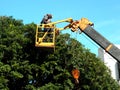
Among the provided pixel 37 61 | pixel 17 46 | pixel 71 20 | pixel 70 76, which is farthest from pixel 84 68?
pixel 71 20

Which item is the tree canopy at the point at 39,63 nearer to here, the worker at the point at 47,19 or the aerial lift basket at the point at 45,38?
the aerial lift basket at the point at 45,38

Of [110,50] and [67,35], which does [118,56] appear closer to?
[110,50]

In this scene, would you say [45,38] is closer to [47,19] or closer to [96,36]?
[47,19]

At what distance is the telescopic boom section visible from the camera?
60.6 ft

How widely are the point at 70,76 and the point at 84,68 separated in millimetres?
1532

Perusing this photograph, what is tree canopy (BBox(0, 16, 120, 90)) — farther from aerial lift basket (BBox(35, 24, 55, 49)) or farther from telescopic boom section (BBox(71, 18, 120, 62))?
telescopic boom section (BBox(71, 18, 120, 62))

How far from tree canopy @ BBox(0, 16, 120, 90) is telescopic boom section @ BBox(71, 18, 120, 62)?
6.90 metres

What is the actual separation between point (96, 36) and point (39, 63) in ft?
26.9

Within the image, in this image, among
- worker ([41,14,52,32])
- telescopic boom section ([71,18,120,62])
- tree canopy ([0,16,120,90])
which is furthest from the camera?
tree canopy ([0,16,120,90])

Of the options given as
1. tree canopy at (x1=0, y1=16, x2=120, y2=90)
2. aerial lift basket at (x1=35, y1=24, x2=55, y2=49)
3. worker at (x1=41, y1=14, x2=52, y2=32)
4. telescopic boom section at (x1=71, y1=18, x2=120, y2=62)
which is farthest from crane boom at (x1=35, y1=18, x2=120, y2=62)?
tree canopy at (x1=0, y1=16, x2=120, y2=90)

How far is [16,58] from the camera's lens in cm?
2556

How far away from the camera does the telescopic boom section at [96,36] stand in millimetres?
18484

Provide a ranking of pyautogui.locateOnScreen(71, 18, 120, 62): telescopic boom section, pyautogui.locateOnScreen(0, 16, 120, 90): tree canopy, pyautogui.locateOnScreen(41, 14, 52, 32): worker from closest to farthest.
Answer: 1. pyautogui.locateOnScreen(71, 18, 120, 62): telescopic boom section
2. pyautogui.locateOnScreen(41, 14, 52, 32): worker
3. pyautogui.locateOnScreen(0, 16, 120, 90): tree canopy

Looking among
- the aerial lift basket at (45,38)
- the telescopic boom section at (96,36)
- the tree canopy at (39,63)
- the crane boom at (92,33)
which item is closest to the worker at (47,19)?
the aerial lift basket at (45,38)
